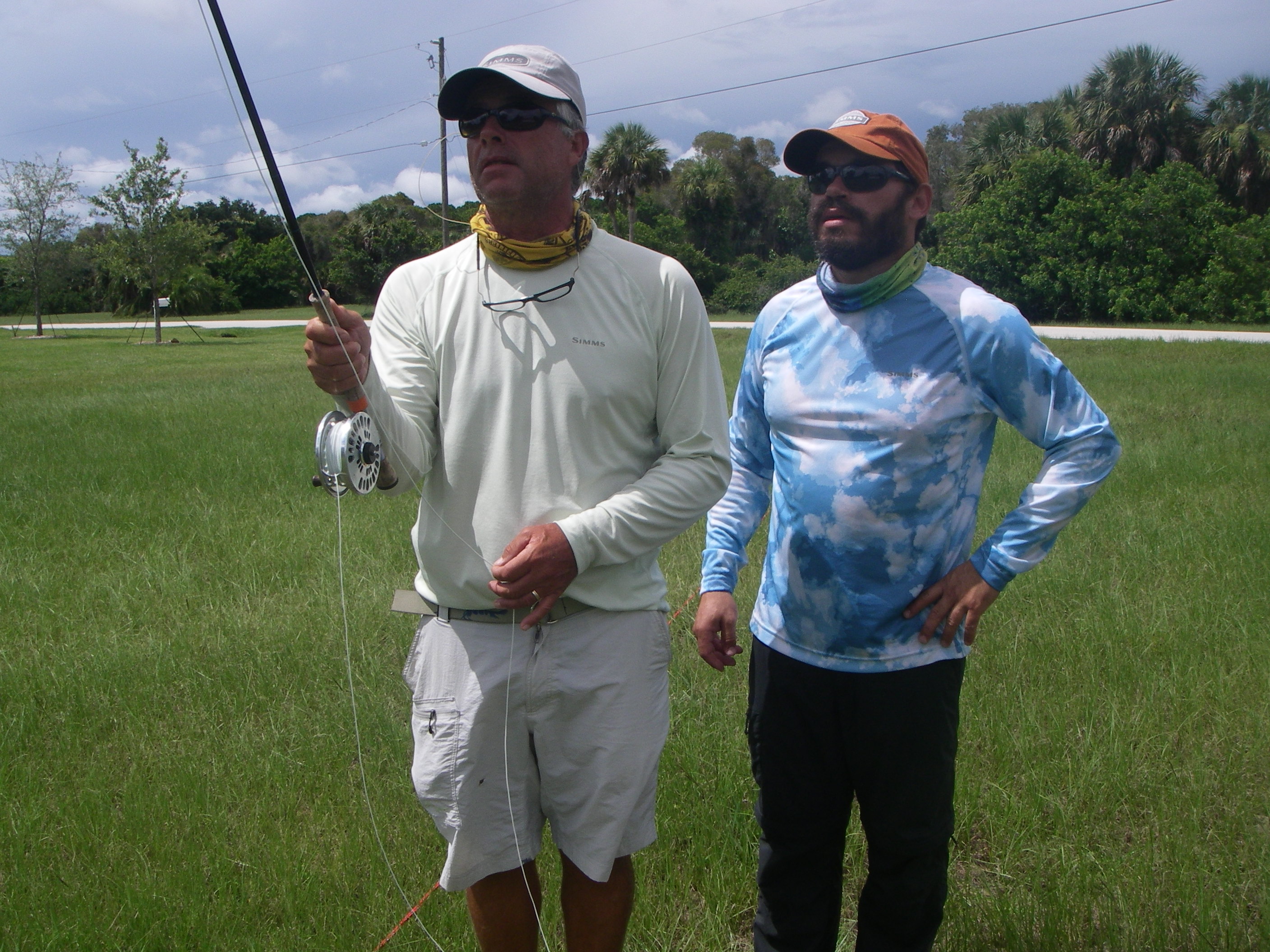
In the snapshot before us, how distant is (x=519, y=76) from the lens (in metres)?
2.05

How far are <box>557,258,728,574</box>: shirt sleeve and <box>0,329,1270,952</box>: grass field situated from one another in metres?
1.26

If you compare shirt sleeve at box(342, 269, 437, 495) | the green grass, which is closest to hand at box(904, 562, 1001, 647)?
shirt sleeve at box(342, 269, 437, 495)

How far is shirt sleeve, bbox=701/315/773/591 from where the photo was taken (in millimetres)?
2582

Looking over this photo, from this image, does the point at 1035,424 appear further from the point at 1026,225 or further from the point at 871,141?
the point at 1026,225

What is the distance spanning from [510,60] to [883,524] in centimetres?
133

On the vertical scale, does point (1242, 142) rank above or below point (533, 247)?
above

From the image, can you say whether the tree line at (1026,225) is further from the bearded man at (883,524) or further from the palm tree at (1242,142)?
the bearded man at (883,524)

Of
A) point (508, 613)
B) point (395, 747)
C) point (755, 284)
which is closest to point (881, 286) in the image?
point (508, 613)

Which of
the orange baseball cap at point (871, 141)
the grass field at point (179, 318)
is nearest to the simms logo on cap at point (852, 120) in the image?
the orange baseball cap at point (871, 141)

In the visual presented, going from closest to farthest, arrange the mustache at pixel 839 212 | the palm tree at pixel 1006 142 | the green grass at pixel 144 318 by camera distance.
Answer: the mustache at pixel 839 212
the palm tree at pixel 1006 142
the green grass at pixel 144 318

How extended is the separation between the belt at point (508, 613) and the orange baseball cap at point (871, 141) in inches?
47.7

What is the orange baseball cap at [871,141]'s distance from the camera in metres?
2.27

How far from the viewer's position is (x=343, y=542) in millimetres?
6375

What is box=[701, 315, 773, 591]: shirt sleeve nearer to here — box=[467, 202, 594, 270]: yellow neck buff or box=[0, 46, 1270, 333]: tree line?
box=[467, 202, 594, 270]: yellow neck buff
